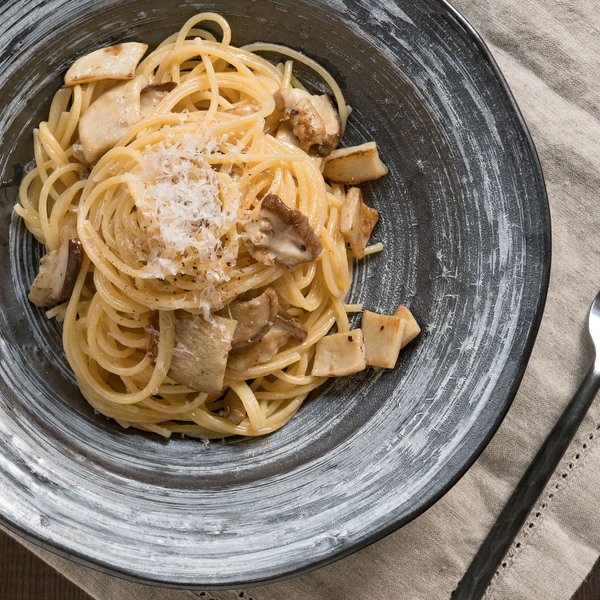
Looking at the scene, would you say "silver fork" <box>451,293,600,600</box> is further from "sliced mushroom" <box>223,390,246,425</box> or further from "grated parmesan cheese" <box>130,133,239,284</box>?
"grated parmesan cheese" <box>130,133,239,284</box>

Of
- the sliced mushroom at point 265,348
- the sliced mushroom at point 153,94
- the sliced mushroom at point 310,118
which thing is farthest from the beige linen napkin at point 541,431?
the sliced mushroom at point 153,94

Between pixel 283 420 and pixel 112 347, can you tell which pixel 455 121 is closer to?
pixel 283 420

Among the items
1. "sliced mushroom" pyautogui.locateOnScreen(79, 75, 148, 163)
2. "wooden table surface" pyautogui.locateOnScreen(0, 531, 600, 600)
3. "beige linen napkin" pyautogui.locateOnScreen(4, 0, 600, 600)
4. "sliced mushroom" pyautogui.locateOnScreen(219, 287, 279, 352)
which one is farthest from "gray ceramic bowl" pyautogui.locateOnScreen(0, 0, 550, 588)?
"wooden table surface" pyautogui.locateOnScreen(0, 531, 600, 600)

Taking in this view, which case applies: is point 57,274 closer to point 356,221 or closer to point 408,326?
point 356,221

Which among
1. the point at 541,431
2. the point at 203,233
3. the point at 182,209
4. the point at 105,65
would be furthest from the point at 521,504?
the point at 105,65

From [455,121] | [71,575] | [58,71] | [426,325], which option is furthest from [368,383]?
[58,71]

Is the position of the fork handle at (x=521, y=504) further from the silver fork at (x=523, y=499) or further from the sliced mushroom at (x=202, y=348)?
the sliced mushroom at (x=202, y=348)
